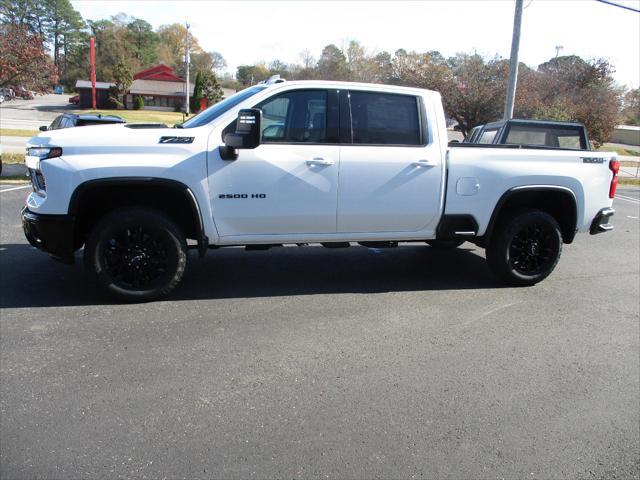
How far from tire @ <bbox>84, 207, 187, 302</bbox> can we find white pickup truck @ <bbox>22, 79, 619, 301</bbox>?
0.01 metres

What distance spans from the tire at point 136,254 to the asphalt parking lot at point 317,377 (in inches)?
7.5

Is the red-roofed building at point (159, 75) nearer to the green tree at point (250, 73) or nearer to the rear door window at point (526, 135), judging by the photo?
the green tree at point (250, 73)

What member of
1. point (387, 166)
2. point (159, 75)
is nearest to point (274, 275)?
point (387, 166)

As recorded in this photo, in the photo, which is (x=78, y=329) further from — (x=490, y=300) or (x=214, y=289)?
(x=490, y=300)

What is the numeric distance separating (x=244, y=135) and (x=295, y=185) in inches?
28.0

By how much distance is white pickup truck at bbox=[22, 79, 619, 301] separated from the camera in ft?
15.4

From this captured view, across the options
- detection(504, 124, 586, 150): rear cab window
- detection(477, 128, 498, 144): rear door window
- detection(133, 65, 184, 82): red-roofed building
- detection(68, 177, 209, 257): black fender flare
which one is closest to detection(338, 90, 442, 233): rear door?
detection(68, 177, 209, 257): black fender flare

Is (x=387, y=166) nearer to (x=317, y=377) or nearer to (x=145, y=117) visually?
(x=317, y=377)

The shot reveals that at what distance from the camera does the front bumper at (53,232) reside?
4648mm

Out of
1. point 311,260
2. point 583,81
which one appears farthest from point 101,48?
point 311,260

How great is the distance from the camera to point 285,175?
5035 millimetres

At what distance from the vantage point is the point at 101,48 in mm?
87375

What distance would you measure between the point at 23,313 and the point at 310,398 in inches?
114

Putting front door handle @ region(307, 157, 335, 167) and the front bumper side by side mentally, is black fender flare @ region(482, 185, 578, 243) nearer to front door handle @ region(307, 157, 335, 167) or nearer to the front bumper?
front door handle @ region(307, 157, 335, 167)
